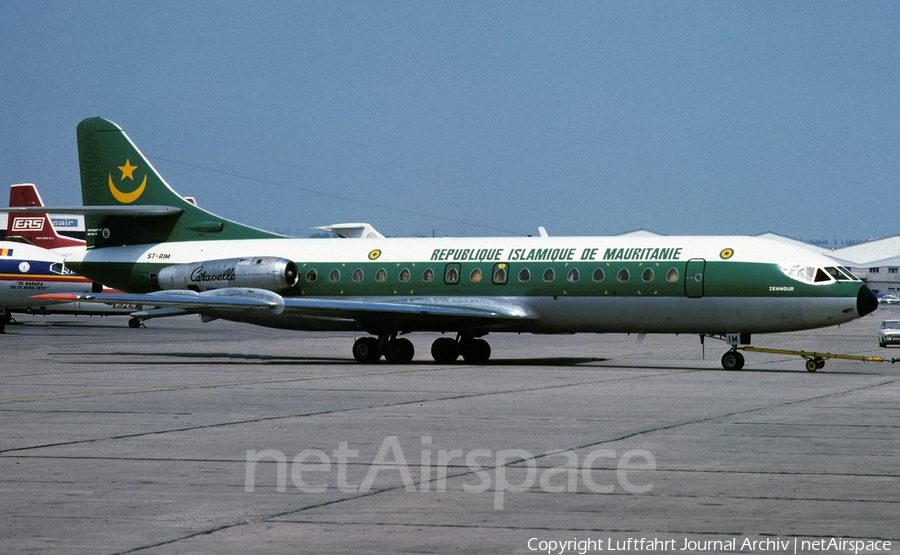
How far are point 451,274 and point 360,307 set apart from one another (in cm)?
299

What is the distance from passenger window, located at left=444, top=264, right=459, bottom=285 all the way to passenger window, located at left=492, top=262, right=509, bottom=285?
1064 millimetres

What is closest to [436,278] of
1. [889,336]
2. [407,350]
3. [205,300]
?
[407,350]

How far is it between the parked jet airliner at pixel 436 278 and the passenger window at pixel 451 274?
31 millimetres

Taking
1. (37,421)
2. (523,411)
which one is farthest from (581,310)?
(37,421)

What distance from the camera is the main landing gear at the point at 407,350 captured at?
104 ft

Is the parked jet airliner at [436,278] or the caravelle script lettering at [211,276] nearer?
the parked jet airliner at [436,278]

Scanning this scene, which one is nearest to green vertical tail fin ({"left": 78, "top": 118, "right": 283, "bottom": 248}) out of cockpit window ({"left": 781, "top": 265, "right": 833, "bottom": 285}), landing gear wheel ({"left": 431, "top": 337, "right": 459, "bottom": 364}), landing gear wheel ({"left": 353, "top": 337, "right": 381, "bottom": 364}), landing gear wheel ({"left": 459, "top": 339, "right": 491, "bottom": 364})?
landing gear wheel ({"left": 353, "top": 337, "right": 381, "bottom": 364})

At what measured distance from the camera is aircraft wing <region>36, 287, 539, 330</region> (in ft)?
99.7

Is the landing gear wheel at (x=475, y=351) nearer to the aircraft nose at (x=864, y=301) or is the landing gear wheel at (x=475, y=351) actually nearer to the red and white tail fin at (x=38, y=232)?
the aircraft nose at (x=864, y=301)

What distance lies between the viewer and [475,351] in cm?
3247

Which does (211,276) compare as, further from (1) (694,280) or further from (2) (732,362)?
(2) (732,362)

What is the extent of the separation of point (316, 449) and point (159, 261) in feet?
76.2

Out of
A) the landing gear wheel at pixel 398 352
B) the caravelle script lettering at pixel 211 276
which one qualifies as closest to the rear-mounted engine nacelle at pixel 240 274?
the caravelle script lettering at pixel 211 276

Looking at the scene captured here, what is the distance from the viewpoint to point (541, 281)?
30.7 meters
